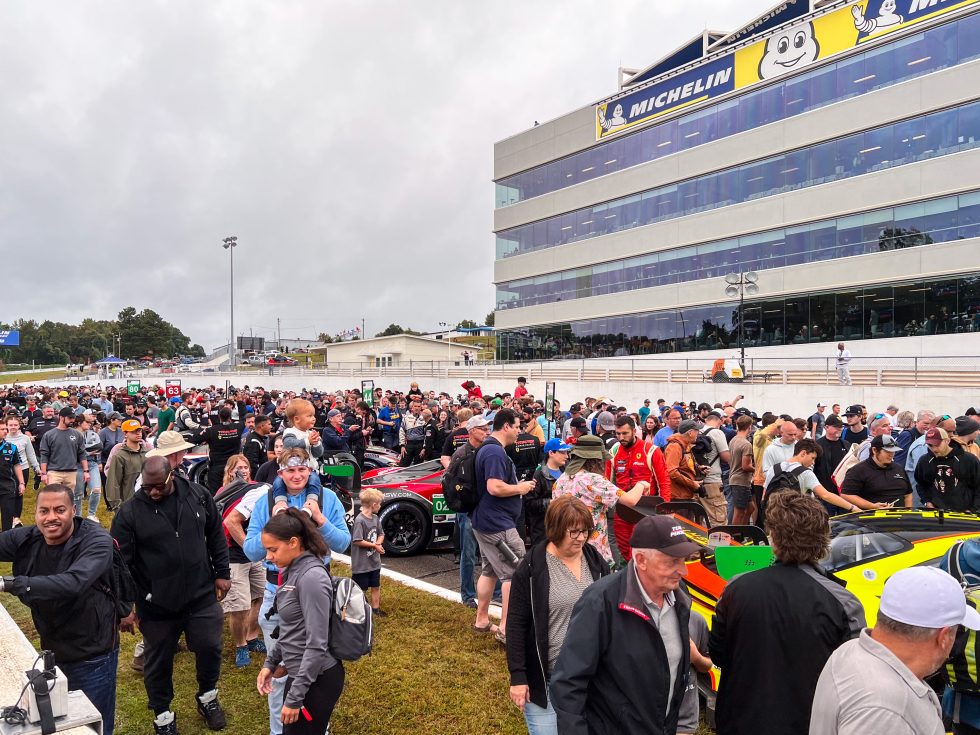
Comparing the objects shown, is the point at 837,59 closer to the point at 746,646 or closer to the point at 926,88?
the point at 926,88

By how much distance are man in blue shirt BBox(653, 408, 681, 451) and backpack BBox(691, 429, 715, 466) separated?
1.20 feet

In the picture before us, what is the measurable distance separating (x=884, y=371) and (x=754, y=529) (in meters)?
18.5

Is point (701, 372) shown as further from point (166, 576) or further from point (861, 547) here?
point (166, 576)

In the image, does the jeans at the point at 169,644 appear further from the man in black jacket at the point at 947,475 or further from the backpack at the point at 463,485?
the man in black jacket at the point at 947,475

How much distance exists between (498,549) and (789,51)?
32977 millimetres

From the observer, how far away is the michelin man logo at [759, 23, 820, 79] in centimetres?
2984

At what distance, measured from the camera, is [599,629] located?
8.79 ft

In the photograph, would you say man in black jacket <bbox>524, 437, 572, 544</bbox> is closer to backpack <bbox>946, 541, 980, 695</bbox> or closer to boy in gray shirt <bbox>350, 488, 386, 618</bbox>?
boy in gray shirt <bbox>350, 488, 386, 618</bbox>

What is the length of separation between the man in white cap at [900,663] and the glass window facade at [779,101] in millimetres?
32076

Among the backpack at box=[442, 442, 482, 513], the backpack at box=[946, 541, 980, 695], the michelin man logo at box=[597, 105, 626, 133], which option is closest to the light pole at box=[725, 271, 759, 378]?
the michelin man logo at box=[597, 105, 626, 133]

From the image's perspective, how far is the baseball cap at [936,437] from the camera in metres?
6.86

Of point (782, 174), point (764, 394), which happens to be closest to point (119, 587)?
point (764, 394)

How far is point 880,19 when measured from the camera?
27.6 m

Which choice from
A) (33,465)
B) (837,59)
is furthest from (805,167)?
(33,465)
